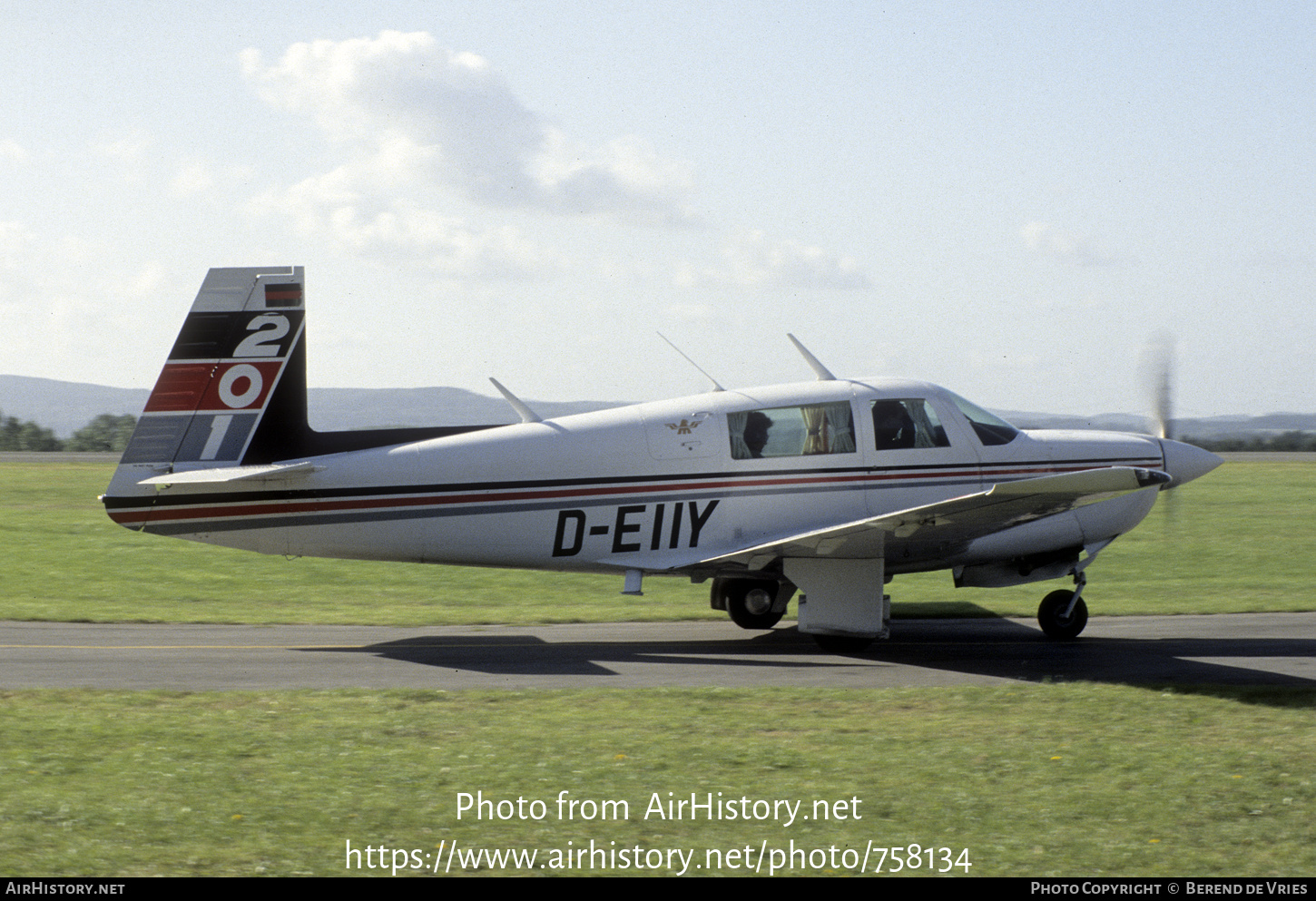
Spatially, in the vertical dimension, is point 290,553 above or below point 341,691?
above

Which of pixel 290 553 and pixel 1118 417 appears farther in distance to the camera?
pixel 1118 417

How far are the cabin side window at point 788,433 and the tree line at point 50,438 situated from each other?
55.8 m

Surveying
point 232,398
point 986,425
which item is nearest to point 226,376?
point 232,398

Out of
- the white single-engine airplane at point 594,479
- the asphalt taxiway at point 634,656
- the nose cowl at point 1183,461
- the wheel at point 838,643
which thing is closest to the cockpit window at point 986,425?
the white single-engine airplane at point 594,479

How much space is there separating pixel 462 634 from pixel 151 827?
25.3 ft

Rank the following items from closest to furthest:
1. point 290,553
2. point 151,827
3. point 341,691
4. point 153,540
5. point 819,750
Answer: point 151,827
point 819,750
point 341,691
point 290,553
point 153,540

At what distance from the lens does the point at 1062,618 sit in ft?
43.2

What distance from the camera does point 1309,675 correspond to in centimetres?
1048

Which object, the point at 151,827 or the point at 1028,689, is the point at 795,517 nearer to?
the point at 1028,689

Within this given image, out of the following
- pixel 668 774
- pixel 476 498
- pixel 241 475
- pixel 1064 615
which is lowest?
pixel 668 774

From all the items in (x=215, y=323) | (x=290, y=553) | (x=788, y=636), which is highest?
(x=215, y=323)

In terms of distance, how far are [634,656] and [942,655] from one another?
3279mm

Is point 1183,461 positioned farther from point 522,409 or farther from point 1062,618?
point 522,409

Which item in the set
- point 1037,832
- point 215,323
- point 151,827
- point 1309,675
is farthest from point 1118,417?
point 151,827
